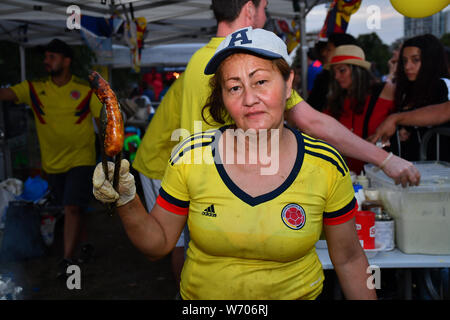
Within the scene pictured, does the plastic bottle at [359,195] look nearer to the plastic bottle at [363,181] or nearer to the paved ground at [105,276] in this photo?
the plastic bottle at [363,181]

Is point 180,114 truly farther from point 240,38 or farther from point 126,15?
point 126,15

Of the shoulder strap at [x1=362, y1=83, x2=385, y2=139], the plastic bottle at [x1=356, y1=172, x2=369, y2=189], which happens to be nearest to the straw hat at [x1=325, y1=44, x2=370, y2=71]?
the shoulder strap at [x1=362, y1=83, x2=385, y2=139]

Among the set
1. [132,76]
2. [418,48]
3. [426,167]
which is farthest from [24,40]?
[132,76]

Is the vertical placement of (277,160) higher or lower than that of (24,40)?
lower

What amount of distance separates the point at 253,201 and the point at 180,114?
1.30 meters

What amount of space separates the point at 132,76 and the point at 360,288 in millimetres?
32529

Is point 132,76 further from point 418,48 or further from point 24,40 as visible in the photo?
point 418,48

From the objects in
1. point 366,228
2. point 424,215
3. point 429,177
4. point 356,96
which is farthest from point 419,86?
point 366,228

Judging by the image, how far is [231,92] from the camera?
5.70 feet

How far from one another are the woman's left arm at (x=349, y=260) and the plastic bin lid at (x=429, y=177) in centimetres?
71

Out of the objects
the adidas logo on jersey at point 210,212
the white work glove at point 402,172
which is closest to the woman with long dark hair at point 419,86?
the white work glove at point 402,172

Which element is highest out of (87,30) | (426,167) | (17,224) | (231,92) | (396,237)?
(87,30)

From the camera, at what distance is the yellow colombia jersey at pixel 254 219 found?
5.38 feet

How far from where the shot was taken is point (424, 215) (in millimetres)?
2381
